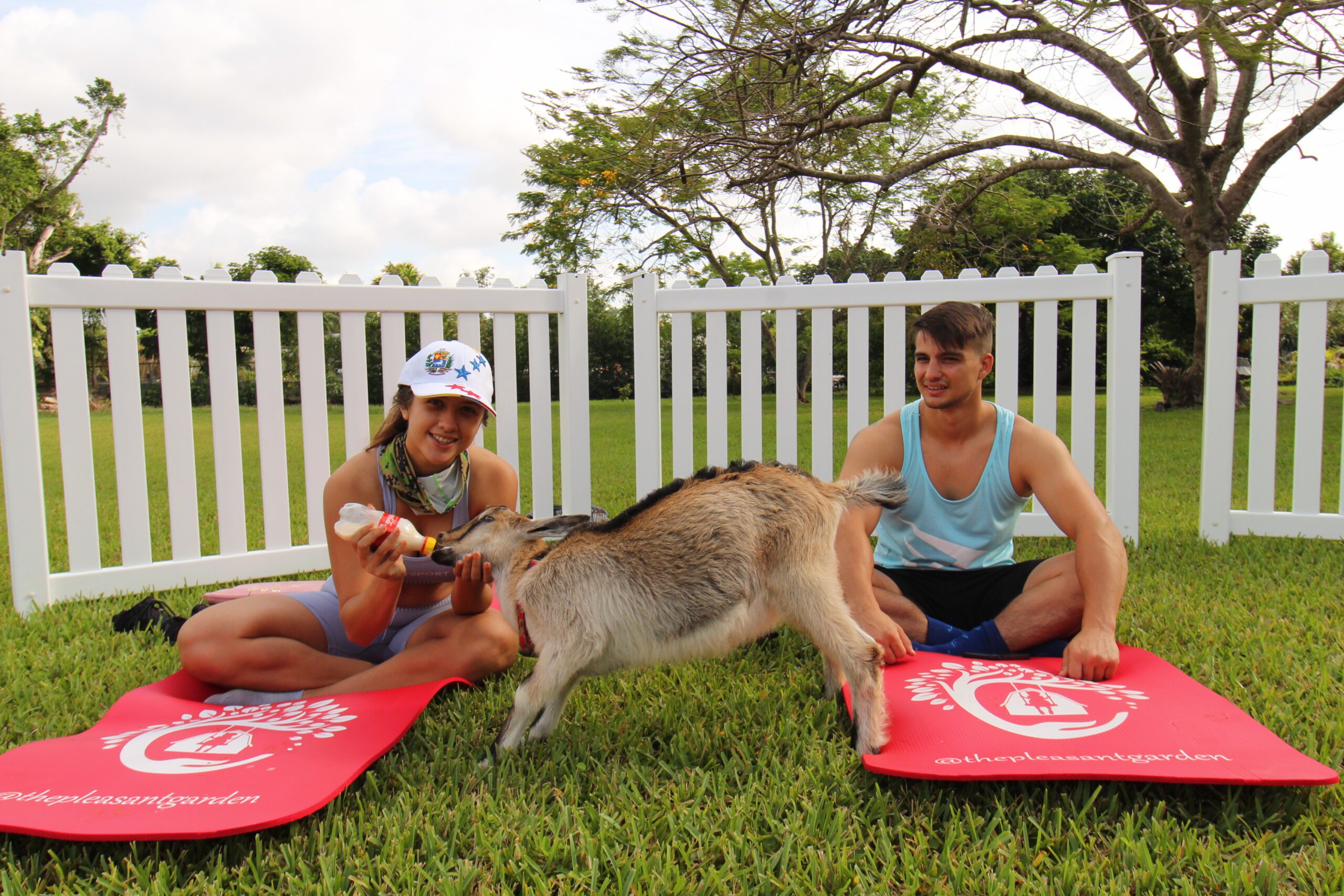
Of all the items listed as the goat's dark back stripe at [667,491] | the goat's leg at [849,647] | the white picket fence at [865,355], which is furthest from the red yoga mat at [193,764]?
the white picket fence at [865,355]

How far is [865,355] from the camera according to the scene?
5160 mm

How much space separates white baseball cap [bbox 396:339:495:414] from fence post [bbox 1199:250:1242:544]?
4494mm

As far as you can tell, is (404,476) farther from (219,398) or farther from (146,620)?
(219,398)

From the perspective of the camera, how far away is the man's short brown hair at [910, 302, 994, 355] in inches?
121

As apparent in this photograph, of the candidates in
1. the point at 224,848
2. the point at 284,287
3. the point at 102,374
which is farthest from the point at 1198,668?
the point at 102,374

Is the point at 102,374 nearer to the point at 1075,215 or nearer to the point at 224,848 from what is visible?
the point at 1075,215

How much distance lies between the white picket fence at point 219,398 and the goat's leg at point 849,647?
8.22 feet

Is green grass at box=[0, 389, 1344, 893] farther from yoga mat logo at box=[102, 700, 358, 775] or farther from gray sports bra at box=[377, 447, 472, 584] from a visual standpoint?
gray sports bra at box=[377, 447, 472, 584]

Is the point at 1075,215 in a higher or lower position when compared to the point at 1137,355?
higher

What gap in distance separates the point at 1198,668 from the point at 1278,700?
0.30 meters

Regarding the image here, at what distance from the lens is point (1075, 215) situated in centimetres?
2691

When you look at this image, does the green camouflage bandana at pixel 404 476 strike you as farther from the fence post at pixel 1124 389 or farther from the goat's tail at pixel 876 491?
the fence post at pixel 1124 389

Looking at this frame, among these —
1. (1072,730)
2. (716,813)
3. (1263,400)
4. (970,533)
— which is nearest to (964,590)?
(970,533)

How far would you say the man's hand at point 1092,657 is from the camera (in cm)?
278
